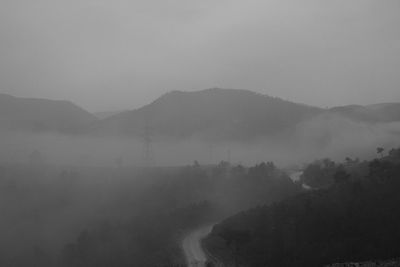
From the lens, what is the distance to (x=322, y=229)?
64750mm

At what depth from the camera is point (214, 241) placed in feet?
235

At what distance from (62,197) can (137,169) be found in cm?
2476

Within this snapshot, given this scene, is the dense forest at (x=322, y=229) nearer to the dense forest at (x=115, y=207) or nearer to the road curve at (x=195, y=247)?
the road curve at (x=195, y=247)

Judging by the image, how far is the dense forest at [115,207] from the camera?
275 feet

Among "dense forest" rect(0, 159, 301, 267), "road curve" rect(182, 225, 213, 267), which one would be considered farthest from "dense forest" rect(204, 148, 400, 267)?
"dense forest" rect(0, 159, 301, 267)

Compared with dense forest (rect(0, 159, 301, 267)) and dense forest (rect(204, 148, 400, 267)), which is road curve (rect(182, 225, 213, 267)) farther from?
dense forest (rect(204, 148, 400, 267))

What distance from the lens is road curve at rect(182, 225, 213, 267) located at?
63.5m

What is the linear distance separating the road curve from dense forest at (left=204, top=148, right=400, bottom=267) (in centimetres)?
183

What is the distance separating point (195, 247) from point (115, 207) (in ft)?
150

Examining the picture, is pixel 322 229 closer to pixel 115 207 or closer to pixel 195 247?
pixel 195 247

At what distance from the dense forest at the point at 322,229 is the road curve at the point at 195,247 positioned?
1.83m

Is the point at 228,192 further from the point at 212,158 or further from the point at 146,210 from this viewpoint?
the point at 212,158

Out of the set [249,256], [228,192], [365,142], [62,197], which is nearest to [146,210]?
[228,192]

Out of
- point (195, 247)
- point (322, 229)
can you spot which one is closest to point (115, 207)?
point (195, 247)
